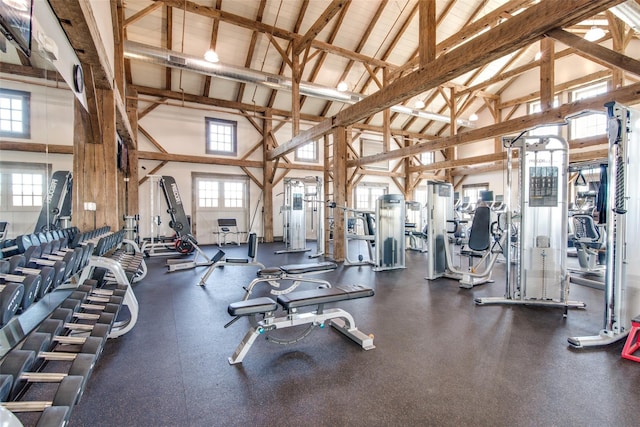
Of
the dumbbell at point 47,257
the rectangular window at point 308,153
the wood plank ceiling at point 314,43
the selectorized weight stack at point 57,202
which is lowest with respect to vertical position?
the dumbbell at point 47,257

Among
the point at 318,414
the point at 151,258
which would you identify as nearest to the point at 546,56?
the point at 318,414

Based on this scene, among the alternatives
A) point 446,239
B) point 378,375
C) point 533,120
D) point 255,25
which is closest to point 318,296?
point 378,375

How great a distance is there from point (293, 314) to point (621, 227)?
286 cm

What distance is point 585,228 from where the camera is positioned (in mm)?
5145

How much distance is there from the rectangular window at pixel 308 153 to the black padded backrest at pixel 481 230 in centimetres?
795

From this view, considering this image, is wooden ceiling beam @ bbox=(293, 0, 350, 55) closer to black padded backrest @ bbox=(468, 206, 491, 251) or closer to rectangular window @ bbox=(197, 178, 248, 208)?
black padded backrest @ bbox=(468, 206, 491, 251)

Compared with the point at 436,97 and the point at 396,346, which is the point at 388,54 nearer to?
the point at 436,97

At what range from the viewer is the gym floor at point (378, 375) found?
166 cm

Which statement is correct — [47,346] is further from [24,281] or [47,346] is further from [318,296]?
[318,296]

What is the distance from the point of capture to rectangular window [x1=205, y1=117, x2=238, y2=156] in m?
9.88

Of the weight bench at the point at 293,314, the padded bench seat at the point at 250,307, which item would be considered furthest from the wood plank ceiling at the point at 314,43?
the padded bench seat at the point at 250,307

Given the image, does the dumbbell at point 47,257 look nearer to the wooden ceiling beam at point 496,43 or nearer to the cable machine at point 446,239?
the wooden ceiling beam at point 496,43

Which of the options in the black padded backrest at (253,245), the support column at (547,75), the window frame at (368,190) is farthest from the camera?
the window frame at (368,190)

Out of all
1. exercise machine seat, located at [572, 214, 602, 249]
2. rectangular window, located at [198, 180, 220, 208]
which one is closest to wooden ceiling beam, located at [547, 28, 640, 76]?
exercise machine seat, located at [572, 214, 602, 249]
